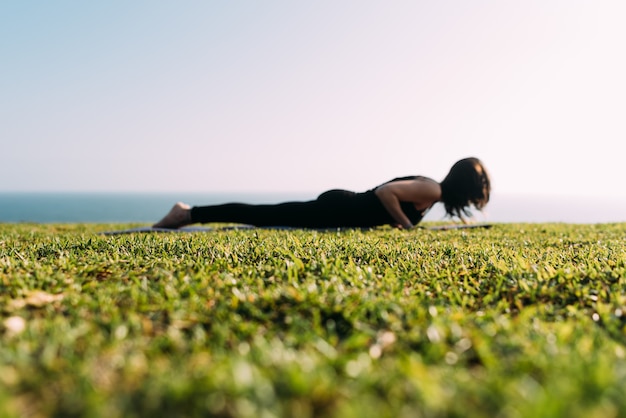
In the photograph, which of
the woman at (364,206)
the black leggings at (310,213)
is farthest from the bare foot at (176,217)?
the black leggings at (310,213)

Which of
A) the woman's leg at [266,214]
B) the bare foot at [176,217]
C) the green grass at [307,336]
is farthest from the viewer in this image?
the bare foot at [176,217]

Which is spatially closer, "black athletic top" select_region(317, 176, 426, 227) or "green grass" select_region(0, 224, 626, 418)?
"green grass" select_region(0, 224, 626, 418)

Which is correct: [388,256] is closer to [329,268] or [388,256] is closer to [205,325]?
[329,268]

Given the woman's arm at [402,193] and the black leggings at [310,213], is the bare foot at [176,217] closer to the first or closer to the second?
the black leggings at [310,213]

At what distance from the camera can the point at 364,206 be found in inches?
320

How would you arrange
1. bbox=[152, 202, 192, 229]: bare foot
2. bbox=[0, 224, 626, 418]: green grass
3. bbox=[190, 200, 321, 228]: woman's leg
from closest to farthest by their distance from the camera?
bbox=[0, 224, 626, 418]: green grass
bbox=[190, 200, 321, 228]: woman's leg
bbox=[152, 202, 192, 229]: bare foot

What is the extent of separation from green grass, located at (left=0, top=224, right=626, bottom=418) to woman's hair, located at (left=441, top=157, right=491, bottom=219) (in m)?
4.20

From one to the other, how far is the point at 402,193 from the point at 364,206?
2.48 ft

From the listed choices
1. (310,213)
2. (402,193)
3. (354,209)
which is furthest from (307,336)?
(402,193)

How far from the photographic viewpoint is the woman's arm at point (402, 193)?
805cm

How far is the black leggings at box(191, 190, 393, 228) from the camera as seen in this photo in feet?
26.0

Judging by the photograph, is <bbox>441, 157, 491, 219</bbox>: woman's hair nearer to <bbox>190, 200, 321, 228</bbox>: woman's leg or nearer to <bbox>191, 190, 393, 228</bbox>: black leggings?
<bbox>191, 190, 393, 228</bbox>: black leggings

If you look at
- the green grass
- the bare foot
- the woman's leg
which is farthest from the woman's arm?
the green grass

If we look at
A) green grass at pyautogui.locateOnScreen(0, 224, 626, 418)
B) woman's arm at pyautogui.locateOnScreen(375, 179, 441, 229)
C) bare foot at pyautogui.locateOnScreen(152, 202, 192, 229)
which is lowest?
green grass at pyautogui.locateOnScreen(0, 224, 626, 418)
